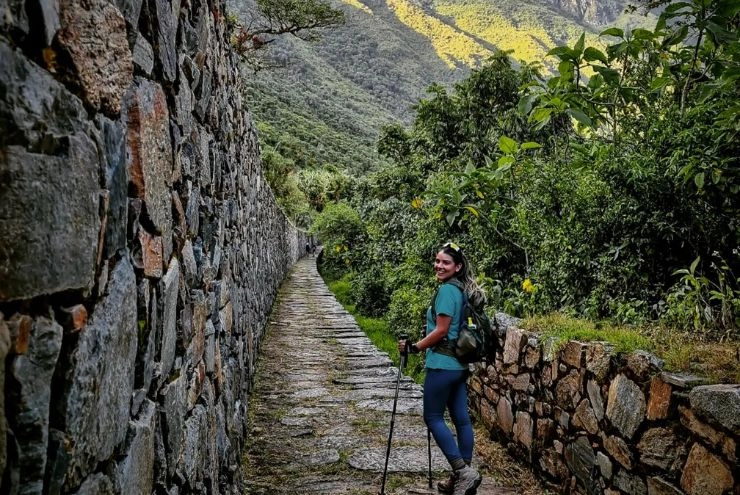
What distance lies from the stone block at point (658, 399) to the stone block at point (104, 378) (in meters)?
2.51

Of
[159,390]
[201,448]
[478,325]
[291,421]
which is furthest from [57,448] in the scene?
[291,421]

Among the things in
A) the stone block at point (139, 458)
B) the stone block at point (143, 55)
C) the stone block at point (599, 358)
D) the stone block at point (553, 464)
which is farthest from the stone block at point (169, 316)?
the stone block at point (553, 464)

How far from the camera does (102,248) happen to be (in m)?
1.32

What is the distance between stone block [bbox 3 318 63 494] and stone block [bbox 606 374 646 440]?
289 cm

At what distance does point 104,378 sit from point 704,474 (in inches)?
100

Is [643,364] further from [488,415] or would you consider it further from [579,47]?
[488,415]

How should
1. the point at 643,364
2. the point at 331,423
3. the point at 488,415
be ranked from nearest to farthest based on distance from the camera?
the point at 643,364 → the point at 331,423 → the point at 488,415

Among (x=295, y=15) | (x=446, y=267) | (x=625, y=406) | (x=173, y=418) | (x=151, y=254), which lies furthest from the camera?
(x=295, y=15)

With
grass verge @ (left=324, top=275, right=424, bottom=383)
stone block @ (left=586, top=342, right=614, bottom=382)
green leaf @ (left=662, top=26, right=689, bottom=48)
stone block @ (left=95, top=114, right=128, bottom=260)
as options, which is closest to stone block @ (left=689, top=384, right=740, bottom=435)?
stone block @ (left=586, top=342, right=614, bottom=382)

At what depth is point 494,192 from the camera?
22.1 ft

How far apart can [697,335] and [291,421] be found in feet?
10.8

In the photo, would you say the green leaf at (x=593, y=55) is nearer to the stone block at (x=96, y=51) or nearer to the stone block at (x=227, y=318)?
the stone block at (x=227, y=318)

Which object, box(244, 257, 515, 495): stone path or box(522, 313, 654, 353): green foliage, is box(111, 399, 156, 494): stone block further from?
box(522, 313, 654, 353): green foliage

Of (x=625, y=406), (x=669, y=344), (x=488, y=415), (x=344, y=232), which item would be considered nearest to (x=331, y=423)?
(x=488, y=415)
